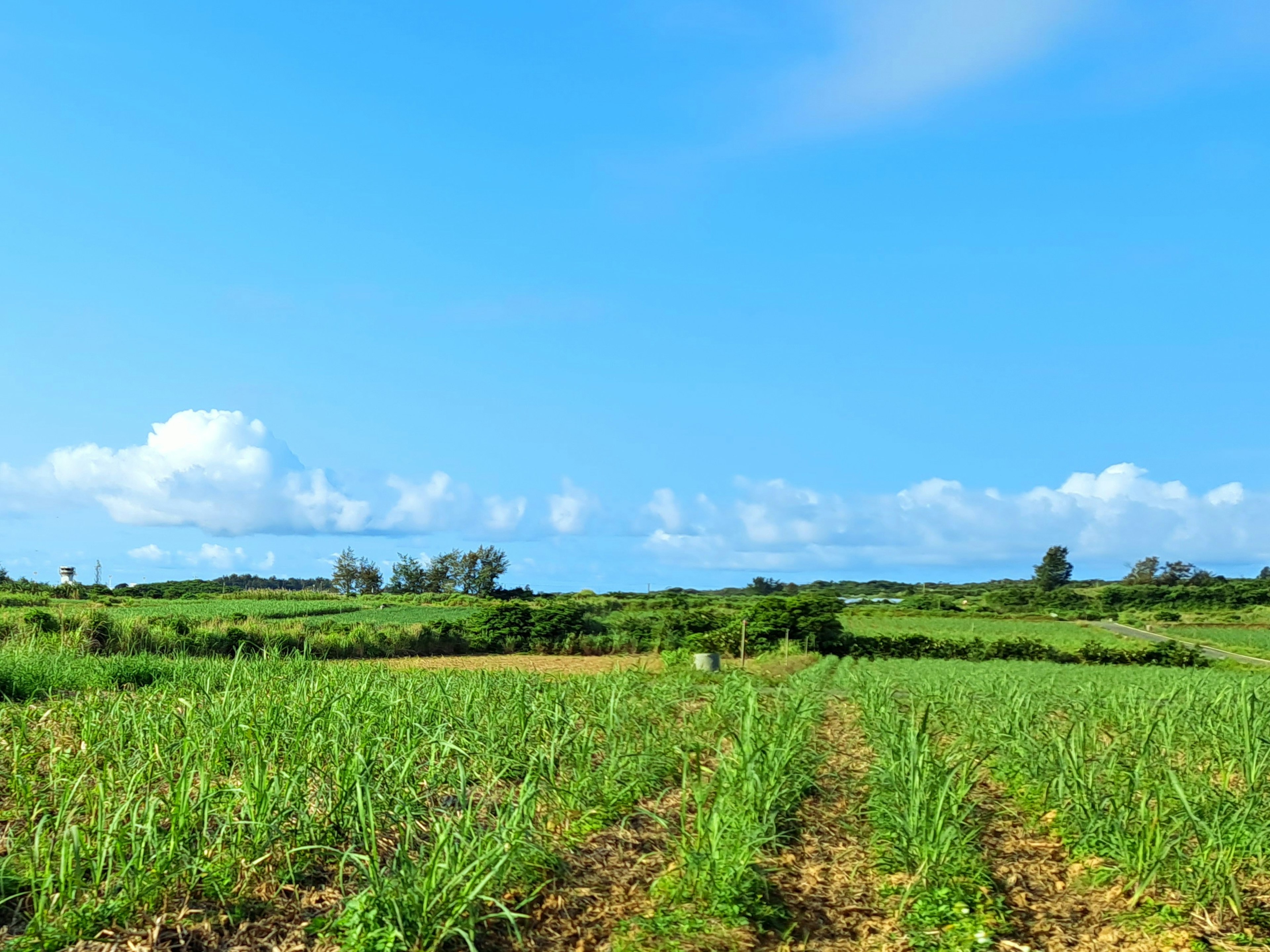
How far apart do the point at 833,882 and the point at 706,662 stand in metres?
19.6

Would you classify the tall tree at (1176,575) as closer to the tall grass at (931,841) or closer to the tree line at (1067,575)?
the tree line at (1067,575)

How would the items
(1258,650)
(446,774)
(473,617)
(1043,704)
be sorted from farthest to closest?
1. (1258,650)
2. (473,617)
3. (1043,704)
4. (446,774)

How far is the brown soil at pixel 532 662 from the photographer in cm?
2789

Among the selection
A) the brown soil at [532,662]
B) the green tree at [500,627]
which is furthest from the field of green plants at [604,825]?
the green tree at [500,627]

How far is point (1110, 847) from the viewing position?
18.7ft

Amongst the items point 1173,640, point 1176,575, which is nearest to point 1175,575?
point 1176,575

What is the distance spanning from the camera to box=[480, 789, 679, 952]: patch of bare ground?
174 inches

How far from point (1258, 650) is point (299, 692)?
49191 mm

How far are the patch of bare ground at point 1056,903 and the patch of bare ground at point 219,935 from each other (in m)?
3.56

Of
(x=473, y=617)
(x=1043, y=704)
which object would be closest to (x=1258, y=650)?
(x=473, y=617)

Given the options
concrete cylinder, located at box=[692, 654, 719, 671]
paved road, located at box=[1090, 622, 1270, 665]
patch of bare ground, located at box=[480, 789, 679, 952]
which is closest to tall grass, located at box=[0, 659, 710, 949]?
patch of bare ground, located at box=[480, 789, 679, 952]

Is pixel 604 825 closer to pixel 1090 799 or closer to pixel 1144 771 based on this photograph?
pixel 1090 799

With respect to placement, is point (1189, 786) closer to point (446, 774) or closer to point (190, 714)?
point (446, 774)

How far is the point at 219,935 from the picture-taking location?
13.6 feet
